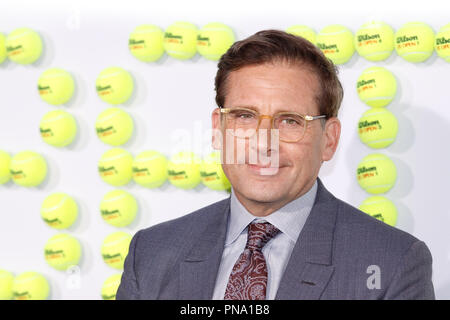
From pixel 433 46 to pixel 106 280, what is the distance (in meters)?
1.55

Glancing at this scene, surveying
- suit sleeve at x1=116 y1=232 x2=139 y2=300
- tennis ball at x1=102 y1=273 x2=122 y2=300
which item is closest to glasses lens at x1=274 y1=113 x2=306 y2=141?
suit sleeve at x1=116 y1=232 x2=139 y2=300

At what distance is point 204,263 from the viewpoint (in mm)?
1571

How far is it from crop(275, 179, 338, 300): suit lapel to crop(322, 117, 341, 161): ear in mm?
139

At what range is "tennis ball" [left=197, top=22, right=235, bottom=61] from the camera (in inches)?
102

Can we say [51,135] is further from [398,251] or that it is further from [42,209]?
[398,251]

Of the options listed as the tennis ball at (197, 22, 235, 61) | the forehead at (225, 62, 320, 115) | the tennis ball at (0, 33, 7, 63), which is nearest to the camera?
the forehead at (225, 62, 320, 115)

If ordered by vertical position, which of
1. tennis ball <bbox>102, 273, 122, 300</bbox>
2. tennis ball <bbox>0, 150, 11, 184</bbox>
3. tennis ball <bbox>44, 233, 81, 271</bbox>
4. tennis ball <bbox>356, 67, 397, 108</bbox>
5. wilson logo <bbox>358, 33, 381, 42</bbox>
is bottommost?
tennis ball <bbox>102, 273, 122, 300</bbox>

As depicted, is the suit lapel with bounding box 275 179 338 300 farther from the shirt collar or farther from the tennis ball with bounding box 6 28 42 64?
the tennis ball with bounding box 6 28 42 64

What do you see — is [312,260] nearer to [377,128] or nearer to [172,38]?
[377,128]

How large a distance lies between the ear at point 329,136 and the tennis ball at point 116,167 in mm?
1226

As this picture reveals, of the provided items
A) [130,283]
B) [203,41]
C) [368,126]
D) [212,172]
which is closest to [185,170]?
[212,172]

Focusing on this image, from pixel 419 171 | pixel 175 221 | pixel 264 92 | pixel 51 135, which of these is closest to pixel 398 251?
pixel 264 92

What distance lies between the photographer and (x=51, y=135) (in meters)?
2.73

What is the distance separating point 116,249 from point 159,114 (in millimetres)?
561
